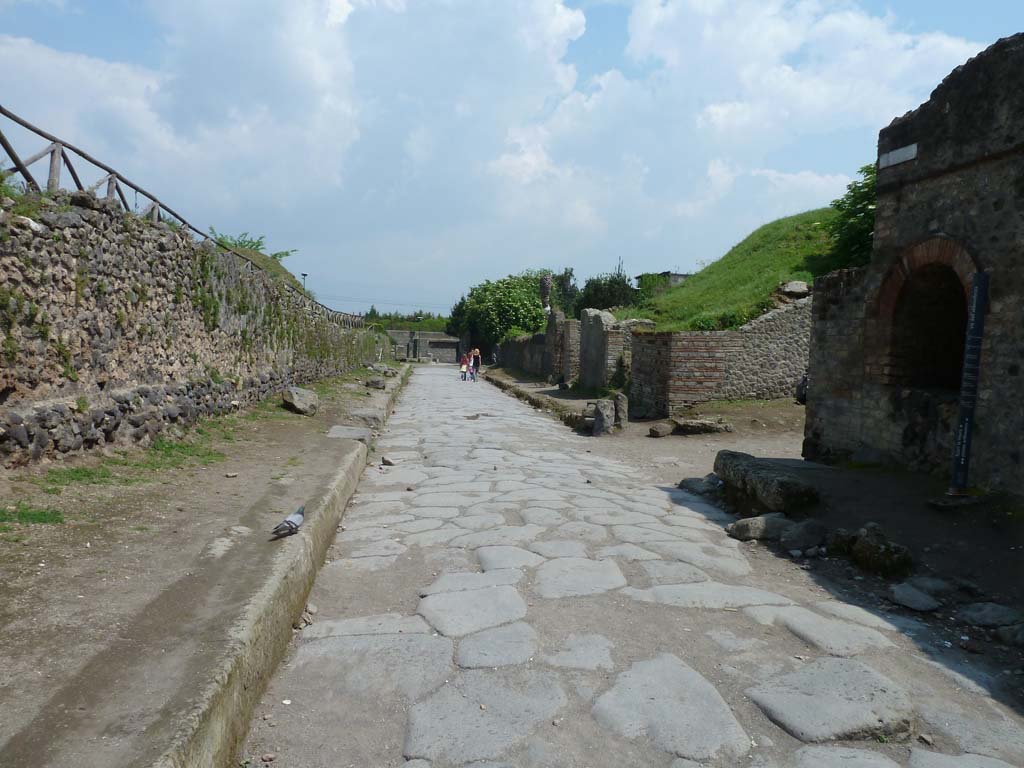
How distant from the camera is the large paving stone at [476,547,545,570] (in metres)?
3.74

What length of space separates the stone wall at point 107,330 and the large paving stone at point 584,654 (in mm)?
3515

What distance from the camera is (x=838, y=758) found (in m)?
2.05

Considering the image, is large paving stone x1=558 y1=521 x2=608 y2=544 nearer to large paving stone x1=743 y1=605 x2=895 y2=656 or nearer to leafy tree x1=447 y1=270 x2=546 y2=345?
large paving stone x1=743 y1=605 x2=895 y2=656

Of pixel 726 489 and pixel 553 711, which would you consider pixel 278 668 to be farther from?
pixel 726 489

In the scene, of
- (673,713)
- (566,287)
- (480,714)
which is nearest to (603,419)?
(673,713)

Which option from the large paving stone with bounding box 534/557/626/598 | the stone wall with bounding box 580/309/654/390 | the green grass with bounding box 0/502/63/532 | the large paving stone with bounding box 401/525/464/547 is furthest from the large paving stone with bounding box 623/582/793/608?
the stone wall with bounding box 580/309/654/390

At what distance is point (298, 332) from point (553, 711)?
42.2ft

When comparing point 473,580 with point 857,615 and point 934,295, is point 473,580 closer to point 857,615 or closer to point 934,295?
point 857,615

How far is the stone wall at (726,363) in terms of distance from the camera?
11.9 m

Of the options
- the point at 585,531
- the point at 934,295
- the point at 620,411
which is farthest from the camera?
the point at 620,411

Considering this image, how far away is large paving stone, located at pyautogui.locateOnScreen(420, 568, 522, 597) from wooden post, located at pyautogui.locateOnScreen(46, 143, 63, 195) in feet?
14.5

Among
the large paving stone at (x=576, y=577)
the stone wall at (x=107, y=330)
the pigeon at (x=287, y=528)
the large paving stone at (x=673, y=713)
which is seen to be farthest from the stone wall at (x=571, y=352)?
the large paving stone at (x=673, y=713)

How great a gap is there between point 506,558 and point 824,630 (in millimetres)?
1650

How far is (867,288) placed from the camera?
6.36 m
